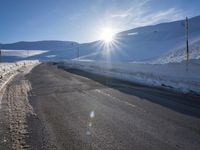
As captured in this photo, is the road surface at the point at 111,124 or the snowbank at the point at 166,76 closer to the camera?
the road surface at the point at 111,124

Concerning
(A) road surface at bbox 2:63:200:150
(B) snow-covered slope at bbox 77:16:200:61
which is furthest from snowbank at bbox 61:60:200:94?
(B) snow-covered slope at bbox 77:16:200:61

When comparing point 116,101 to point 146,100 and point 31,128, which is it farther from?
point 31,128

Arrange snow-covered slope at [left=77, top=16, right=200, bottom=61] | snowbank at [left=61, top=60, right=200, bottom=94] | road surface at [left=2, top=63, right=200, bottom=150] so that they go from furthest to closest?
snow-covered slope at [left=77, top=16, right=200, bottom=61] < snowbank at [left=61, top=60, right=200, bottom=94] < road surface at [left=2, top=63, right=200, bottom=150]

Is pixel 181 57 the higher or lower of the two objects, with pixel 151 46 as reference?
lower

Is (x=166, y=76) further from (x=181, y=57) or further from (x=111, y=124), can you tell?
(x=181, y=57)

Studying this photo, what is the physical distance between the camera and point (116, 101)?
9539mm

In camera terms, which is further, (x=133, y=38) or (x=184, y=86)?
(x=133, y=38)

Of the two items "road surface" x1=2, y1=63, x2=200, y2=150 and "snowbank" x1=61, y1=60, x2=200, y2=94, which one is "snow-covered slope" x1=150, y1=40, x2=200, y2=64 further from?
"road surface" x1=2, y1=63, x2=200, y2=150

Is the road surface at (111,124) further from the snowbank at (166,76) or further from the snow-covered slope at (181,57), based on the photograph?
the snow-covered slope at (181,57)

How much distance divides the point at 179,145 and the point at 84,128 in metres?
2.26

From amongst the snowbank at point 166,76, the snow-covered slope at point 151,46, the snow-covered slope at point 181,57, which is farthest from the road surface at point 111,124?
the snow-covered slope at point 151,46

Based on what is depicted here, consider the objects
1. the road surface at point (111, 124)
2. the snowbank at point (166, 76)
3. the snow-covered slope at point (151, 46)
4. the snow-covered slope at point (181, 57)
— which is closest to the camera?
the road surface at point (111, 124)

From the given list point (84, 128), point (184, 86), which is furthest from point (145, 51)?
point (84, 128)

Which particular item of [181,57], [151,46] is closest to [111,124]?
[181,57]
